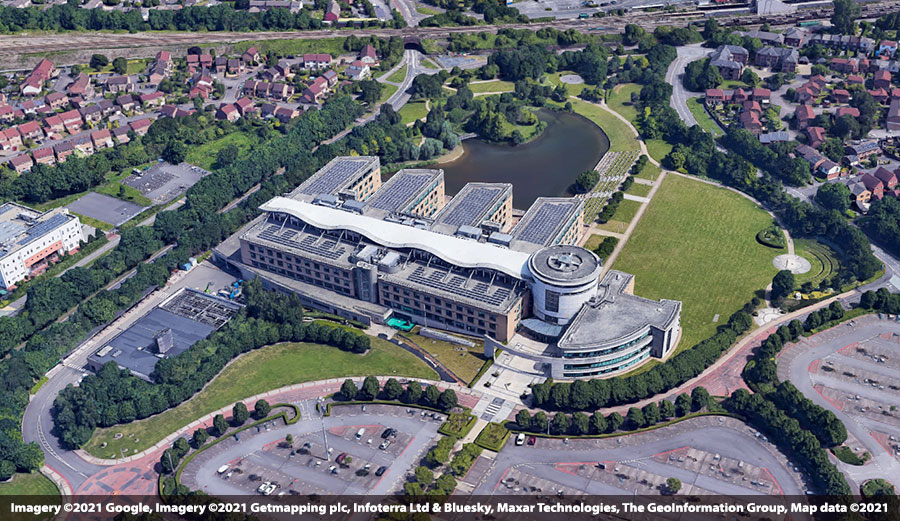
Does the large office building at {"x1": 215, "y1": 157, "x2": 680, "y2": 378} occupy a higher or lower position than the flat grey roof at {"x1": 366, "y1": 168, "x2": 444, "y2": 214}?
lower

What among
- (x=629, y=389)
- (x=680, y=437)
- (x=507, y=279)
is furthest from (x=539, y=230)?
(x=680, y=437)

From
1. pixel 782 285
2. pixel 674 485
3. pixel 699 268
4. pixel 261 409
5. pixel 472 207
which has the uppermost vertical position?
pixel 472 207

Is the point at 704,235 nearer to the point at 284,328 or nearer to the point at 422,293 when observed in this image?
the point at 422,293

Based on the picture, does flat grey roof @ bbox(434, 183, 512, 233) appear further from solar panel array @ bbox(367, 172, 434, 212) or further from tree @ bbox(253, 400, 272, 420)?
tree @ bbox(253, 400, 272, 420)

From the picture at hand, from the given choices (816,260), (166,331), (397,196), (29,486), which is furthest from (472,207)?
(29,486)

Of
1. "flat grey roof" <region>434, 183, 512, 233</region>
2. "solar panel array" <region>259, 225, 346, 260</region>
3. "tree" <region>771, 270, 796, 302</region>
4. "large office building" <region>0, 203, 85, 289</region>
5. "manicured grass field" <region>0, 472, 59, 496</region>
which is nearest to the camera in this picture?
"manicured grass field" <region>0, 472, 59, 496</region>

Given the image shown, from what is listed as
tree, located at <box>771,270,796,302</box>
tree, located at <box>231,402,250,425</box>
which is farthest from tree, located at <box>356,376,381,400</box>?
tree, located at <box>771,270,796,302</box>

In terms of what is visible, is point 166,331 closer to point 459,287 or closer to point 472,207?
point 459,287
